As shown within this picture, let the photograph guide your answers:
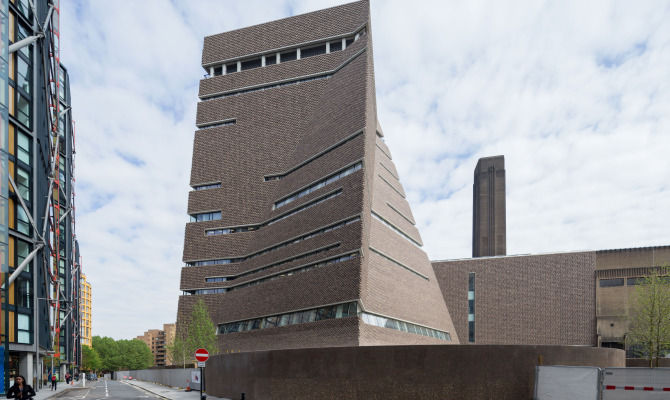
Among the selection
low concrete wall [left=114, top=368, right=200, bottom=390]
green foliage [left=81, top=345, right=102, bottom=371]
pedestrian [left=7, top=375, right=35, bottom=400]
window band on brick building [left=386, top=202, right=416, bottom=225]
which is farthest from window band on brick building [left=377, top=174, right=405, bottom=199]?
green foliage [left=81, top=345, right=102, bottom=371]

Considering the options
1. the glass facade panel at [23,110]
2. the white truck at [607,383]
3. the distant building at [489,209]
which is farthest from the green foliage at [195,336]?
the distant building at [489,209]

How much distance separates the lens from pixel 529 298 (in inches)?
2282

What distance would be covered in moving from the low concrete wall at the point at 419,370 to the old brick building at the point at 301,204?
1315cm

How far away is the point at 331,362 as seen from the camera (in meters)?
22.4

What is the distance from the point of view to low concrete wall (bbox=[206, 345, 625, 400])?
19062mm

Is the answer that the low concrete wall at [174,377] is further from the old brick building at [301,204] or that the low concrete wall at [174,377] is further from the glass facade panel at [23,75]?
the glass facade panel at [23,75]

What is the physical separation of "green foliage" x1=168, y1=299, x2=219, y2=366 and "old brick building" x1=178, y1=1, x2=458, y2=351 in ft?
4.68

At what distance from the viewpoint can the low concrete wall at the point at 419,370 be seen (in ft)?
62.5

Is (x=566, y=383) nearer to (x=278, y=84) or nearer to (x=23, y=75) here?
(x=23, y=75)

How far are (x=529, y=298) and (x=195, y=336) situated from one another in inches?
1513

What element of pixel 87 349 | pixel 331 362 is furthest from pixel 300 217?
pixel 87 349

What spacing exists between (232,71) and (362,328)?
4876 cm

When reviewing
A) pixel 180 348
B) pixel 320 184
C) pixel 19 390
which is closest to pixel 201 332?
pixel 180 348

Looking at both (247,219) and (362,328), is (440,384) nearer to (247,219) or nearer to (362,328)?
(362,328)
